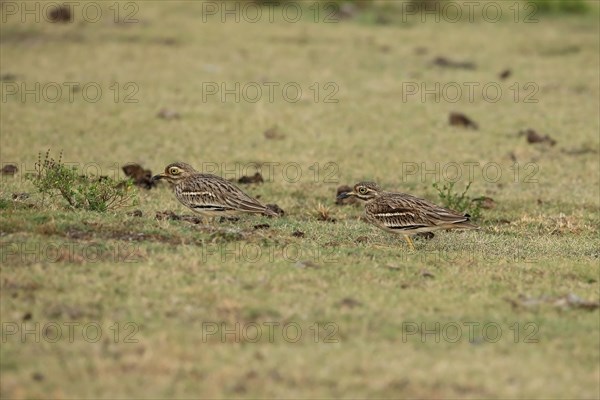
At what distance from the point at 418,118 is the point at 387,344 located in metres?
14.5

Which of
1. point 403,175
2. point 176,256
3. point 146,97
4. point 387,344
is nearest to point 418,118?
point 403,175

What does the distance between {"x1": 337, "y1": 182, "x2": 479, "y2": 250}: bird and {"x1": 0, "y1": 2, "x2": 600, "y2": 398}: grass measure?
1.08 feet

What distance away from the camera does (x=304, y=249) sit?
41.2 feet

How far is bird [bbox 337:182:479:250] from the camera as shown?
13.0 metres

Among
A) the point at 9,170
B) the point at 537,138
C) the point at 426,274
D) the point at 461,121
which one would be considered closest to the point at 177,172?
the point at 426,274

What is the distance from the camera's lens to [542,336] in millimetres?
10008

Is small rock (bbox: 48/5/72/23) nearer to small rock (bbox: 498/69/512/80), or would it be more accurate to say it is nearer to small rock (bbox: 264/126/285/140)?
small rock (bbox: 264/126/285/140)

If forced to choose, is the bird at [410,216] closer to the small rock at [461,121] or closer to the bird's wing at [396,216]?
the bird's wing at [396,216]

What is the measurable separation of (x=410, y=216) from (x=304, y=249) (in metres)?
1.43

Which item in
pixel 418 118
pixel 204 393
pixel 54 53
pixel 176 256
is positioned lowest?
pixel 204 393

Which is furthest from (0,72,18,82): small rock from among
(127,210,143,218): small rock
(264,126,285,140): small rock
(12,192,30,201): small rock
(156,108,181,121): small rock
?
(127,210,143,218): small rock

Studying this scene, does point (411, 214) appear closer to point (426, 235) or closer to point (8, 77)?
point (426, 235)

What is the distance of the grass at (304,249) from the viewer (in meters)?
8.97

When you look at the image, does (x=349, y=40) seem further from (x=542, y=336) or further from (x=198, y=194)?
(x=542, y=336)
